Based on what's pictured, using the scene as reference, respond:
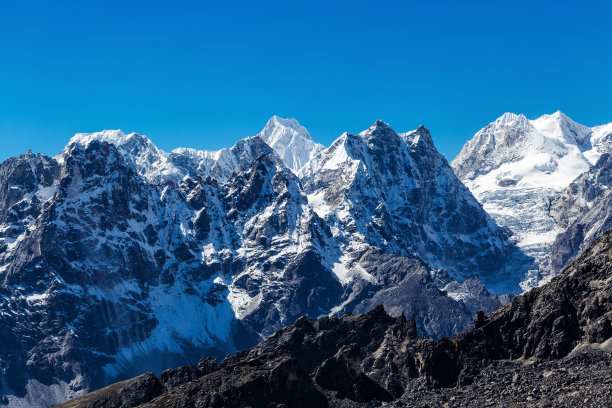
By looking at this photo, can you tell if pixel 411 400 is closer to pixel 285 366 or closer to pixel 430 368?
pixel 430 368

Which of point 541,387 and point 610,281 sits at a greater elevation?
point 610,281

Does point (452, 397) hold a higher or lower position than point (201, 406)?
lower

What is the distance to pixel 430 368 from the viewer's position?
578 ft

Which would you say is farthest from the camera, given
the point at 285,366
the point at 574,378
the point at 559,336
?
the point at 285,366

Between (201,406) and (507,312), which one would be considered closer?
(201,406)

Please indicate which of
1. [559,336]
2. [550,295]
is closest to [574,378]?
[559,336]

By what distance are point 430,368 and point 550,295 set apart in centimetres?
2211

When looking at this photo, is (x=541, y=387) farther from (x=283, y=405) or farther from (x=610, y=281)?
(x=283, y=405)

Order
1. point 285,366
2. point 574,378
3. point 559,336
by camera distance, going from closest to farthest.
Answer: point 574,378 → point 559,336 → point 285,366

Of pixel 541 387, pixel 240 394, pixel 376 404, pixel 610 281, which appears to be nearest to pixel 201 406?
pixel 240 394

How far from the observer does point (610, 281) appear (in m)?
161

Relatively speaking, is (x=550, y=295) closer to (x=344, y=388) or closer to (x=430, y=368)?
(x=430, y=368)

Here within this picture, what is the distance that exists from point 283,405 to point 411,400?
19579mm

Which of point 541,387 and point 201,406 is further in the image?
point 201,406
